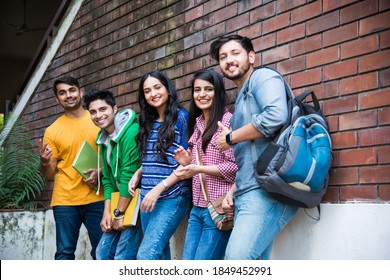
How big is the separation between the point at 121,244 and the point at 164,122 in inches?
35.7

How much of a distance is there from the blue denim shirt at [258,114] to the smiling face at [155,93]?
718 mm

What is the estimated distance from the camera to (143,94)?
427 centimetres

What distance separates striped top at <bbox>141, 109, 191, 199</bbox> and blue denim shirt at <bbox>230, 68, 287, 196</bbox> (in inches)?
23.5

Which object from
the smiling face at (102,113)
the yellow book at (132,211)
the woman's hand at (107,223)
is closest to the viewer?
the yellow book at (132,211)

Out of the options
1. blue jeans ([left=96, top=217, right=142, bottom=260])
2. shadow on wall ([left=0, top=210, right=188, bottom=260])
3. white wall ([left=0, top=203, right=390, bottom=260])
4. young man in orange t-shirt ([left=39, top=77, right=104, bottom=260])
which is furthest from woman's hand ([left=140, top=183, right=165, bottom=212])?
shadow on wall ([left=0, top=210, right=188, bottom=260])

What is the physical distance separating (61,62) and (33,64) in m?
0.60

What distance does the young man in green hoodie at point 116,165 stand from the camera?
433 centimetres

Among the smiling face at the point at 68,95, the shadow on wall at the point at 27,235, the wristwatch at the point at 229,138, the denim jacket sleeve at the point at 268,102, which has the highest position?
the smiling face at the point at 68,95

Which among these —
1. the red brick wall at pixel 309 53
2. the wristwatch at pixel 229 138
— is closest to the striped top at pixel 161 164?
the red brick wall at pixel 309 53

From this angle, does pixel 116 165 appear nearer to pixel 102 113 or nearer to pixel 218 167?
pixel 102 113

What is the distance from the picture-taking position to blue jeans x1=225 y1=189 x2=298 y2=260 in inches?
127

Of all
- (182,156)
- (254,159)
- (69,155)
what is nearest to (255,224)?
(254,159)

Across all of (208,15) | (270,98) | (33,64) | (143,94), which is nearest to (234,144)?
(270,98)

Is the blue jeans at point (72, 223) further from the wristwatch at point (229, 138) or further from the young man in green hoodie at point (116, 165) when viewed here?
the wristwatch at point (229, 138)
